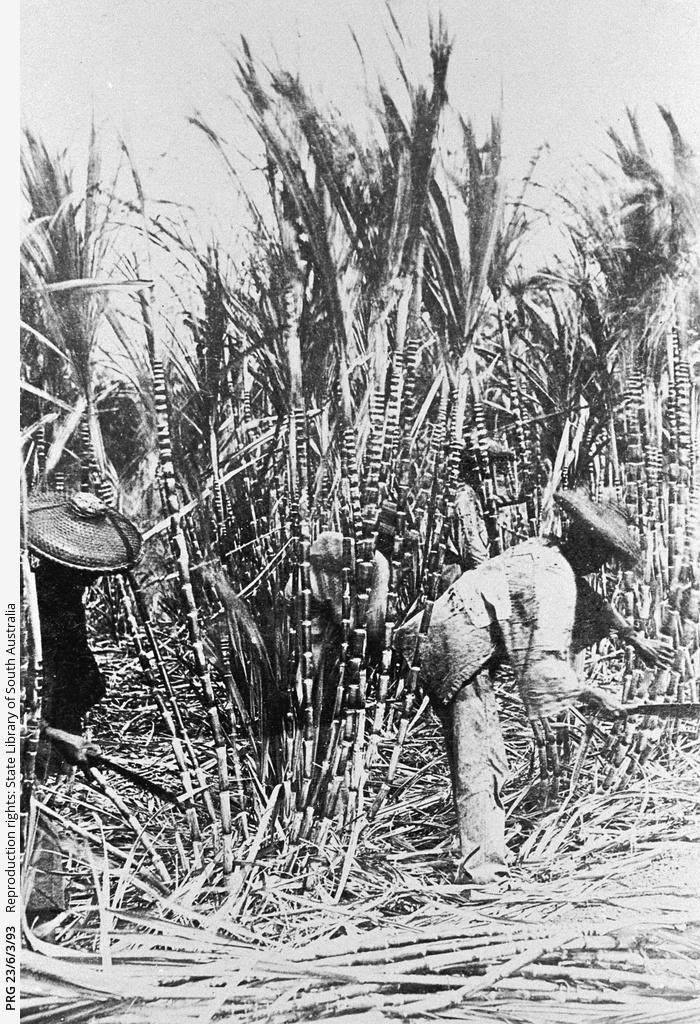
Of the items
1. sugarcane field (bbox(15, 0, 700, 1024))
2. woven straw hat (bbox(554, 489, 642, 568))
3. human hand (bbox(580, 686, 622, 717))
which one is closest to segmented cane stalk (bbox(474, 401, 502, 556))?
sugarcane field (bbox(15, 0, 700, 1024))

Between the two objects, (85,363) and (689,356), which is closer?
(85,363)

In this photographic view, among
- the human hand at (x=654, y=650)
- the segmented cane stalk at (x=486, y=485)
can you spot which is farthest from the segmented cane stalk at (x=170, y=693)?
the human hand at (x=654, y=650)

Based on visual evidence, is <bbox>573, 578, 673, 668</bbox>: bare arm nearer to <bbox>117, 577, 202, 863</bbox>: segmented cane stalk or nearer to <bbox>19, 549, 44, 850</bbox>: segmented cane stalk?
<bbox>117, 577, 202, 863</bbox>: segmented cane stalk

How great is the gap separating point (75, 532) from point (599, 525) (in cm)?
109

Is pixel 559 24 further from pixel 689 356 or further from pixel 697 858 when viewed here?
pixel 697 858

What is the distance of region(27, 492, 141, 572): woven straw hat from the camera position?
65.9 inches

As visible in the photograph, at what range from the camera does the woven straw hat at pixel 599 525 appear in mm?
1756

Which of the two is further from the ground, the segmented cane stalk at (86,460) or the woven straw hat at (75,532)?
the segmented cane stalk at (86,460)

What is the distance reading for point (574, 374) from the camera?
5.80ft

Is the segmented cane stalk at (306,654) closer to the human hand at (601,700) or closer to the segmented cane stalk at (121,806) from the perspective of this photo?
the segmented cane stalk at (121,806)

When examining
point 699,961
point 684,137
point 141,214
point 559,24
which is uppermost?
point 559,24

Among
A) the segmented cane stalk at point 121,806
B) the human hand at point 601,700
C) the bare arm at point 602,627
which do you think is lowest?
the segmented cane stalk at point 121,806

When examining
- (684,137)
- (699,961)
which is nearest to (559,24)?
(684,137)

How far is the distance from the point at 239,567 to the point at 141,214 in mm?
740
